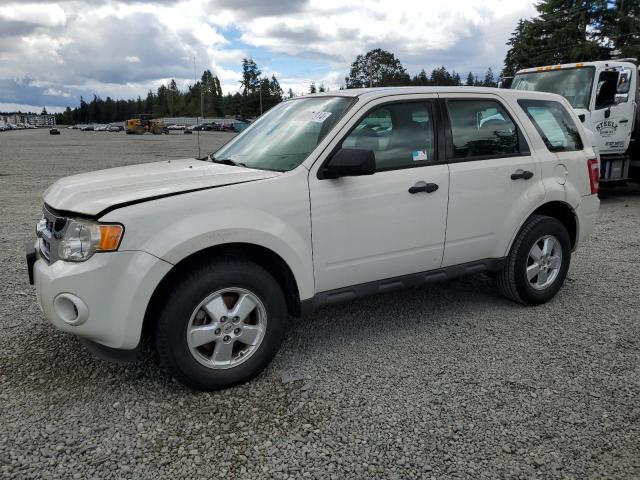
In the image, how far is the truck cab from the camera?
10039mm

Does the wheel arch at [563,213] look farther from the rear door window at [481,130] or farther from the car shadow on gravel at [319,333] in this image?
the car shadow on gravel at [319,333]

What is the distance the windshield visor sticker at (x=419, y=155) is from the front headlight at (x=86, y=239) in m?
2.08

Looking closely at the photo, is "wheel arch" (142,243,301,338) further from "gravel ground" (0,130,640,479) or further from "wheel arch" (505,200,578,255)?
"wheel arch" (505,200,578,255)

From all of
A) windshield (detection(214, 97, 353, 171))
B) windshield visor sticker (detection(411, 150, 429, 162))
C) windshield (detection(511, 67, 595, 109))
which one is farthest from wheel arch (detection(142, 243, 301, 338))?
windshield (detection(511, 67, 595, 109))

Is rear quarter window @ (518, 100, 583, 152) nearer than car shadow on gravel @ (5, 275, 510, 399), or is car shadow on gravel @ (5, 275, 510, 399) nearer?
car shadow on gravel @ (5, 275, 510, 399)

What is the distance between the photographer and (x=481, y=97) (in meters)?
4.38

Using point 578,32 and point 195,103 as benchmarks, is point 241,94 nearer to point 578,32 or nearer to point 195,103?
point 195,103

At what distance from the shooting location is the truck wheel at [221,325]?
308 centimetres

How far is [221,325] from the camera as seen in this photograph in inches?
126

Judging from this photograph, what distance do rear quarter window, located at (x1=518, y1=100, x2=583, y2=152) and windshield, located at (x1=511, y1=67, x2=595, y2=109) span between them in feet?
19.8

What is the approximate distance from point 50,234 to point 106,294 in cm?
64

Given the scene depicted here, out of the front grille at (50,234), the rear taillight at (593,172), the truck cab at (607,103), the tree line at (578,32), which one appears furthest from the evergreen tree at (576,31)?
the front grille at (50,234)

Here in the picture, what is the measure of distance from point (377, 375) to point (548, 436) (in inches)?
42.5


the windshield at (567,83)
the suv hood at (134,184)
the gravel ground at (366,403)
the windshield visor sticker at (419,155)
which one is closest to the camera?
the gravel ground at (366,403)
